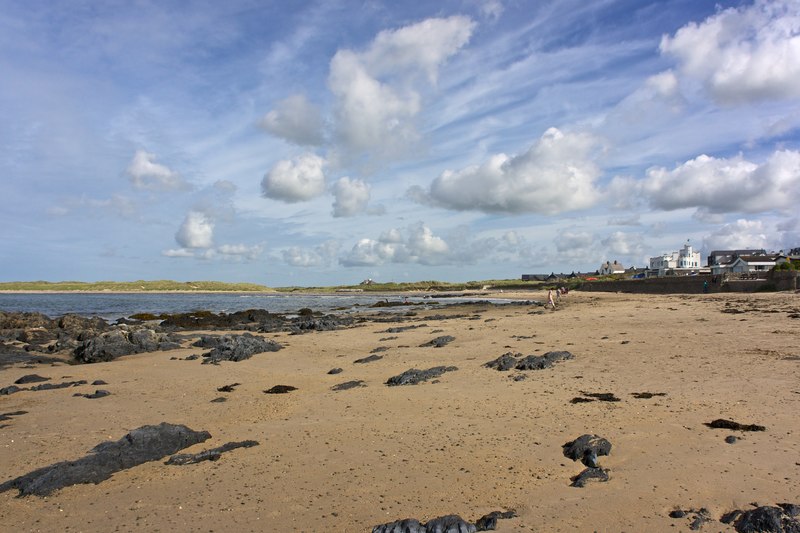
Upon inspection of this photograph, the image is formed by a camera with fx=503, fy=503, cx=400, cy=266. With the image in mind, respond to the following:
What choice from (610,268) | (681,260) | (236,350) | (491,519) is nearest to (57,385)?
(236,350)

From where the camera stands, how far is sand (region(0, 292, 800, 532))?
5074 millimetres

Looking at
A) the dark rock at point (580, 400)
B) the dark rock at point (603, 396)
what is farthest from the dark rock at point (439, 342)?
the dark rock at point (580, 400)

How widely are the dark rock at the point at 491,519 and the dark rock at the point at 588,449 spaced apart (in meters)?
1.58

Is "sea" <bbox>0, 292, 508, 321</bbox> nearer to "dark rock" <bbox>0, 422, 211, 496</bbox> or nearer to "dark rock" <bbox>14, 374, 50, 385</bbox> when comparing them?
"dark rock" <bbox>14, 374, 50, 385</bbox>

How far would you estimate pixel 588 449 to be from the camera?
620 cm

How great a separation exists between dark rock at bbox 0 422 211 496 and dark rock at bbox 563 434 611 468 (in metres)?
5.25

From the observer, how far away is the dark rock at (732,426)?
6.84 m

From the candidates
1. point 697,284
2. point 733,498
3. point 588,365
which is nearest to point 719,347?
point 588,365

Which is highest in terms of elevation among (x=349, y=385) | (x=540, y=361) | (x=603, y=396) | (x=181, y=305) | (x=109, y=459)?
(x=540, y=361)

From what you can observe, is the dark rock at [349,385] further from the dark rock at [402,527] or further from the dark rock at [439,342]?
the dark rock at [402,527]

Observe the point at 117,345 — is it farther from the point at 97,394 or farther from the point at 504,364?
the point at 504,364

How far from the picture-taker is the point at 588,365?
39.3 feet

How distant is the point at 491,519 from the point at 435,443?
2323mm

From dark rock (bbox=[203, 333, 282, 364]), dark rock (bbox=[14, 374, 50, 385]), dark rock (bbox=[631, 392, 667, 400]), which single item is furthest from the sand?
dark rock (bbox=[203, 333, 282, 364])
